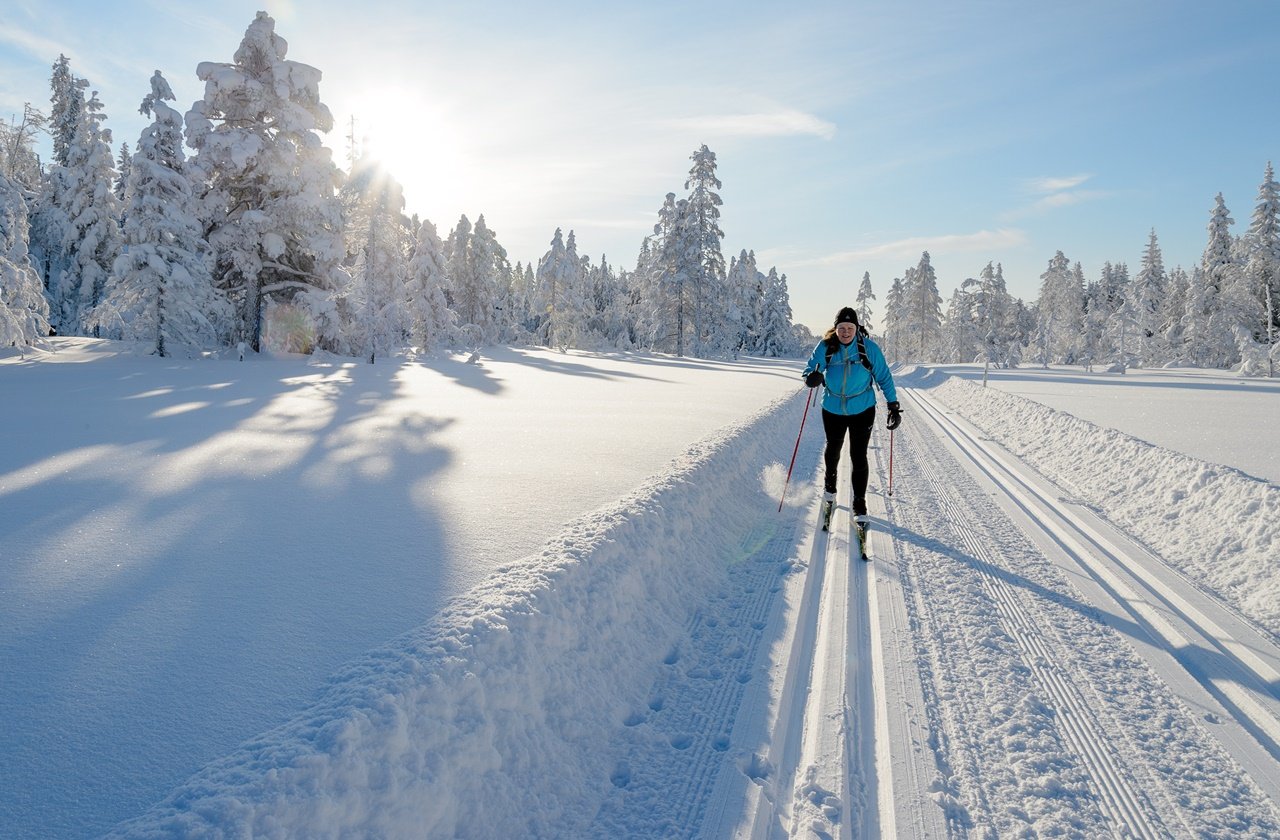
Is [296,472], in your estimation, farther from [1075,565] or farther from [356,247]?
[356,247]

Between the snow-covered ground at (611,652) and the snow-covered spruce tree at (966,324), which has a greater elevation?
the snow-covered spruce tree at (966,324)

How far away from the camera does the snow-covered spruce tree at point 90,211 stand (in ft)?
111

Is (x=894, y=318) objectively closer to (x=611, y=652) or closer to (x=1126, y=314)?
(x=1126, y=314)

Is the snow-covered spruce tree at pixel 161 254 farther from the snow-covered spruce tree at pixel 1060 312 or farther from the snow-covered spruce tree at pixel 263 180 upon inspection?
the snow-covered spruce tree at pixel 1060 312

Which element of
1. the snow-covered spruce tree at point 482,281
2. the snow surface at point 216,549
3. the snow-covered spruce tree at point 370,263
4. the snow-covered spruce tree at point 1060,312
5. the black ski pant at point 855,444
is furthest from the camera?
the snow-covered spruce tree at point 1060,312

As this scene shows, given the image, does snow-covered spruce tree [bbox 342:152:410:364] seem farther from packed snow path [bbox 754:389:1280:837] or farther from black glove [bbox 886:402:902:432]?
packed snow path [bbox 754:389:1280:837]

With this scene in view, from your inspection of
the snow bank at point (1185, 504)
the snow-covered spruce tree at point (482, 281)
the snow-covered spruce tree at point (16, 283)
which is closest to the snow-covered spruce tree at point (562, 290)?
the snow-covered spruce tree at point (482, 281)

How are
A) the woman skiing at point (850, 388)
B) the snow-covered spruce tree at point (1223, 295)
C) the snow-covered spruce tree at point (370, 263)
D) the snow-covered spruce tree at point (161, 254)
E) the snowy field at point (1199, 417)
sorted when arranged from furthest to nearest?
1. the snow-covered spruce tree at point (1223, 295)
2. the snow-covered spruce tree at point (370, 263)
3. the snow-covered spruce tree at point (161, 254)
4. the snowy field at point (1199, 417)
5. the woman skiing at point (850, 388)

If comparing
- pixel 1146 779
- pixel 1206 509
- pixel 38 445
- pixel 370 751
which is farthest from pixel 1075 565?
pixel 38 445

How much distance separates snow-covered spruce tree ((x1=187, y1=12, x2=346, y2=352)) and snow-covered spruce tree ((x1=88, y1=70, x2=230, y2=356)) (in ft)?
3.05

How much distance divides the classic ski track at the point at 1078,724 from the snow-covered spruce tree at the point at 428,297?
3899cm

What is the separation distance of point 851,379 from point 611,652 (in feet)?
13.3

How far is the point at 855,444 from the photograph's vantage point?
6539 millimetres

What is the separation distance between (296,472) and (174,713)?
5059mm
